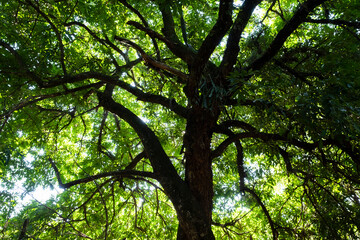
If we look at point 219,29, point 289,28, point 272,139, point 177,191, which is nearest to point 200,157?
point 177,191

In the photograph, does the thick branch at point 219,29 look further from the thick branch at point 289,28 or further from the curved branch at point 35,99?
the curved branch at point 35,99

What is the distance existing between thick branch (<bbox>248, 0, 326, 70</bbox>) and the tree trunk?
108 centimetres

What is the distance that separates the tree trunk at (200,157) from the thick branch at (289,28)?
108cm

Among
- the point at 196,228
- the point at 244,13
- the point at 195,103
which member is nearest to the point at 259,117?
the point at 195,103

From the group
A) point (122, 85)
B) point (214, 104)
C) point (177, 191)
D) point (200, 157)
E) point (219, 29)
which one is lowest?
point (177, 191)

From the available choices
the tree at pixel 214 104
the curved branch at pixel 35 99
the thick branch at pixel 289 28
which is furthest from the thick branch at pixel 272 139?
the curved branch at pixel 35 99

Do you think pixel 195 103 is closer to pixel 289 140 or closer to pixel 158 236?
pixel 289 140

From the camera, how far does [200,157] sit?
330 centimetres

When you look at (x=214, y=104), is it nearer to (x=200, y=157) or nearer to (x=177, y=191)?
(x=200, y=157)

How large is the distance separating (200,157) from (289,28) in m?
2.06

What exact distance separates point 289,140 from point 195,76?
1463 mm

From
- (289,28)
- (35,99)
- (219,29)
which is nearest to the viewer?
(219,29)

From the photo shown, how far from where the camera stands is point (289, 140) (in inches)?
126

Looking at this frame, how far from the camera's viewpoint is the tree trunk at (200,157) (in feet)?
10.3
